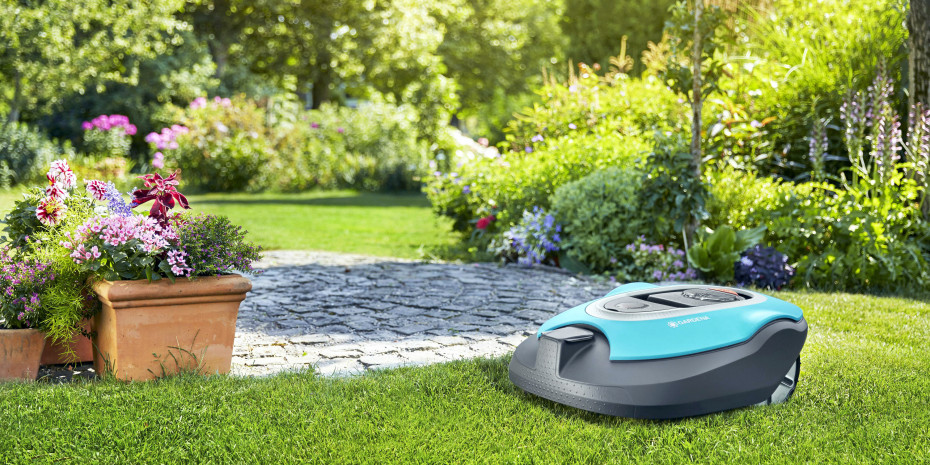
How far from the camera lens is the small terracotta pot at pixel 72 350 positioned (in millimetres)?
3744

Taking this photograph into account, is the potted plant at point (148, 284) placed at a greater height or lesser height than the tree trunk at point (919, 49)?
lesser

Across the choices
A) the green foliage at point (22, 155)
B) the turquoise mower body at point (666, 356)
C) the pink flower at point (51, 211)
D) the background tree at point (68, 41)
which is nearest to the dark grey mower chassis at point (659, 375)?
the turquoise mower body at point (666, 356)

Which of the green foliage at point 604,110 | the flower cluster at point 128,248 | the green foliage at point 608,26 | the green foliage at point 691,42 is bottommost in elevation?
the flower cluster at point 128,248

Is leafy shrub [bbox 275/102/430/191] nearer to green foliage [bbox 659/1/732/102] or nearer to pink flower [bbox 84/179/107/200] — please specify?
green foliage [bbox 659/1/732/102]

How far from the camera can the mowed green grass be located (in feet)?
9.02

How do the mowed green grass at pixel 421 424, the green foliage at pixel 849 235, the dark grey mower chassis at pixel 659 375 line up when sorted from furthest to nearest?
the green foliage at pixel 849 235
the dark grey mower chassis at pixel 659 375
the mowed green grass at pixel 421 424

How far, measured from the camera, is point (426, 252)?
796cm

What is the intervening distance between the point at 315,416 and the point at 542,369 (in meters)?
0.90

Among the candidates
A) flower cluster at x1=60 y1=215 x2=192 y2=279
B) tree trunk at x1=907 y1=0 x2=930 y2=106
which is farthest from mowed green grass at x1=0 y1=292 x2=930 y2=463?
tree trunk at x1=907 y1=0 x2=930 y2=106

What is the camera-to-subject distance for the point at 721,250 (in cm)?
604

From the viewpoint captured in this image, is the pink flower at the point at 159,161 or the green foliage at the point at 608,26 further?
the green foliage at the point at 608,26

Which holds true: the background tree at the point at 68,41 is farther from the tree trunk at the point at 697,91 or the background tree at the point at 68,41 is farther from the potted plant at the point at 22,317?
the tree trunk at the point at 697,91

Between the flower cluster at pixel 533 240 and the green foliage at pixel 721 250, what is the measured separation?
1239 millimetres

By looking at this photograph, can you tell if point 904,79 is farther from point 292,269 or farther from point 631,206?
point 292,269
